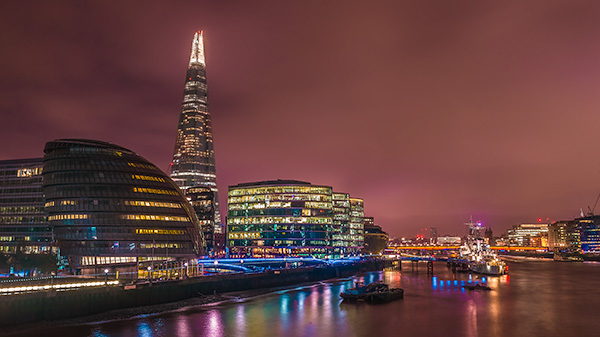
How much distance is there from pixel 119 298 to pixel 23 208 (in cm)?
6743

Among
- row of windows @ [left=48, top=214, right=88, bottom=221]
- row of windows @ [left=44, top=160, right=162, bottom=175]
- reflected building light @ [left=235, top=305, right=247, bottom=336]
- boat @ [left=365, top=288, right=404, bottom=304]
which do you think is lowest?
boat @ [left=365, top=288, right=404, bottom=304]

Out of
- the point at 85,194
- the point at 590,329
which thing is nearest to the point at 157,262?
the point at 85,194

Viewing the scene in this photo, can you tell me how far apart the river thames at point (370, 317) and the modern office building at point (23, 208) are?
58.5 m

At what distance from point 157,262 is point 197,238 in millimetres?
14625

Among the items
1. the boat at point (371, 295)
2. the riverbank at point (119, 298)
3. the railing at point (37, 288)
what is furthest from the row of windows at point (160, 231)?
the boat at point (371, 295)

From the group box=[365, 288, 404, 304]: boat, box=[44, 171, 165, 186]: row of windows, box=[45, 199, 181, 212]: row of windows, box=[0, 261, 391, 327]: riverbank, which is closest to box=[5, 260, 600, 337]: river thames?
box=[365, 288, 404, 304]: boat

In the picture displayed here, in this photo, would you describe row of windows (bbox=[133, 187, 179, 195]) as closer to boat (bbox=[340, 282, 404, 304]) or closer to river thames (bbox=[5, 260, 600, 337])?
river thames (bbox=[5, 260, 600, 337])

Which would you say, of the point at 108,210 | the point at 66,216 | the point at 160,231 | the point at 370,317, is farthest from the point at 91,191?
the point at 370,317

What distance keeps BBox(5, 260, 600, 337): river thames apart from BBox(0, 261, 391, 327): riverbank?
339cm

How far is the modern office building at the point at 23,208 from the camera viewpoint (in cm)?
11556

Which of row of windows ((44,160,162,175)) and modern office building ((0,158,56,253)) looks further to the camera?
row of windows ((44,160,162,175))

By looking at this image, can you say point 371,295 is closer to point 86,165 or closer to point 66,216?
point 66,216

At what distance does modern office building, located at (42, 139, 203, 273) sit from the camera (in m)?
110

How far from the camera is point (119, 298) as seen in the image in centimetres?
7125
